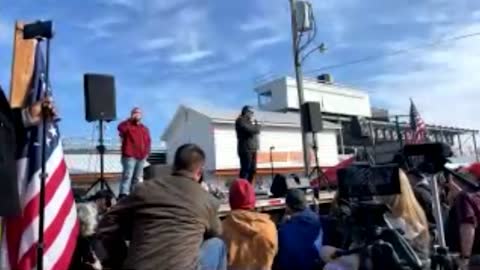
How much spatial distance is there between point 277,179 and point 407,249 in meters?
7.01

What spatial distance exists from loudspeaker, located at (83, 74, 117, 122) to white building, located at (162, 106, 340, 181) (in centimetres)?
1705

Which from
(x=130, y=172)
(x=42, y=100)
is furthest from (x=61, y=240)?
(x=130, y=172)

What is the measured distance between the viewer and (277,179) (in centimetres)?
1059

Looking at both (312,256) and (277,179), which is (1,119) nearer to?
(312,256)

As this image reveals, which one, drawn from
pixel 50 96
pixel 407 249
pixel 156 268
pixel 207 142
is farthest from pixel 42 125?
pixel 207 142

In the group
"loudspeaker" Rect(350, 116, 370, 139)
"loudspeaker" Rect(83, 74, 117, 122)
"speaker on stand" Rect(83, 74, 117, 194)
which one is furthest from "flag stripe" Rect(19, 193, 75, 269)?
"loudspeaker" Rect(350, 116, 370, 139)

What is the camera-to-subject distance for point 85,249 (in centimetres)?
Answer: 416

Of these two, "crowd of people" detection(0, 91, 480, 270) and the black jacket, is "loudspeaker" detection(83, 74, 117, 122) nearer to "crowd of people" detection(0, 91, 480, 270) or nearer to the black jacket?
"crowd of people" detection(0, 91, 480, 270)

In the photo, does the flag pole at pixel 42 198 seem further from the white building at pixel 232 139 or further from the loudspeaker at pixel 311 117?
the white building at pixel 232 139

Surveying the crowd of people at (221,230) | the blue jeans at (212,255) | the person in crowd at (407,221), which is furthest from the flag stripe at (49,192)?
the person in crowd at (407,221)

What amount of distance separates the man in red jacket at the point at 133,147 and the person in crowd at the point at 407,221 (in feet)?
19.2

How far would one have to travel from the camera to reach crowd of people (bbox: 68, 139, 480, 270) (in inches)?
136

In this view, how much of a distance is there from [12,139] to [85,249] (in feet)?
3.38

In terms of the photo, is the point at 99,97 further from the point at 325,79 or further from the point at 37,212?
the point at 325,79
